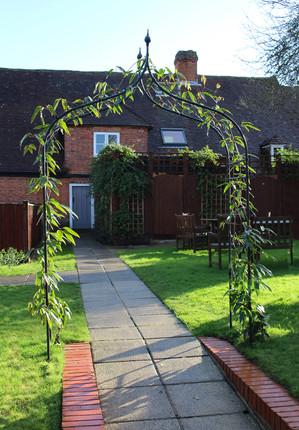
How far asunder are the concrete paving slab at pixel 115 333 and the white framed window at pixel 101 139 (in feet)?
50.3

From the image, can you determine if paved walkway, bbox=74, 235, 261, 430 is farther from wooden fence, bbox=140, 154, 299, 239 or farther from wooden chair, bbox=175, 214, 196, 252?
wooden fence, bbox=140, 154, 299, 239

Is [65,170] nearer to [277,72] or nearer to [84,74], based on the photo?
[84,74]

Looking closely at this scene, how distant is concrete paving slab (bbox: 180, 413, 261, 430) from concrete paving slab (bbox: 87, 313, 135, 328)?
6.99 feet

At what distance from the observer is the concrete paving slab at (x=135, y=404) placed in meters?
3.02

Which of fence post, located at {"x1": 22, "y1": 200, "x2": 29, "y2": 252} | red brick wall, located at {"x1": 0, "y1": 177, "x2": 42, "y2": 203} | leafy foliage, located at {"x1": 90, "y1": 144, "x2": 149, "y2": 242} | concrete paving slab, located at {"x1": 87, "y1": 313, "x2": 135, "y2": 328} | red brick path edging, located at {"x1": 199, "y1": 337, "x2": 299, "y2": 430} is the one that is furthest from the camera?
red brick wall, located at {"x1": 0, "y1": 177, "x2": 42, "y2": 203}

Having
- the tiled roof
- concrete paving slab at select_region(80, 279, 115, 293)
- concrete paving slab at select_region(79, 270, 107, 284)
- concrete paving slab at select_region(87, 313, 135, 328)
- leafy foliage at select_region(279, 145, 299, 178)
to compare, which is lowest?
concrete paving slab at select_region(80, 279, 115, 293)

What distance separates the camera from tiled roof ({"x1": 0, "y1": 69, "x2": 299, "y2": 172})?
64.4ft

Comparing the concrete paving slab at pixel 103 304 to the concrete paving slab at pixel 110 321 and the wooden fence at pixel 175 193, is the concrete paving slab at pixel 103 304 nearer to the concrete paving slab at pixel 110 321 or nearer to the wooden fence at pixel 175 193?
the concrete paving slab at pixel 110 321

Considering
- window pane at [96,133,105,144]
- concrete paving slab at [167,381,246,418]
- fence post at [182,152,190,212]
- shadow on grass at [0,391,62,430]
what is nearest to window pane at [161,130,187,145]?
window pane at [96,133,105,144]

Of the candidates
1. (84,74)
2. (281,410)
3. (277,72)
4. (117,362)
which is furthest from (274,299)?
(84,74)

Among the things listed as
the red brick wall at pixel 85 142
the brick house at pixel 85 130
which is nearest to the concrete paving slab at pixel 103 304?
the brick house at pixel 85 130

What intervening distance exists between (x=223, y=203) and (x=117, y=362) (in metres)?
12.4

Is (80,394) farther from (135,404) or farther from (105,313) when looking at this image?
(105,313)

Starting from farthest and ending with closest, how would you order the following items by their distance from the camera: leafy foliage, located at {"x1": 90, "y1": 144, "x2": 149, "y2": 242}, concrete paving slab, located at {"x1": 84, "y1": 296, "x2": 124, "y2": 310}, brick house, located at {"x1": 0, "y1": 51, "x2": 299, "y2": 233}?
brick house, located at {"x1": 0, "y1": 51, "x2": 299, "y2": 233} → leafy foliage, located at {"x1": 90, "y1": 144, "x2": 149, "y2": 242} → concrete paving slab, located at {"x1": 84, "y1": 296, "x2": 124, "y2": 310}
